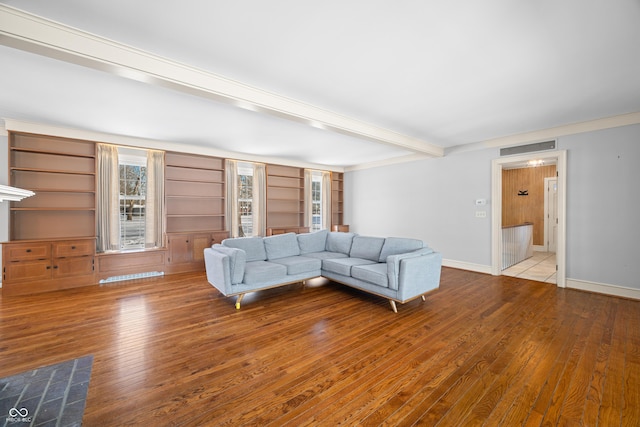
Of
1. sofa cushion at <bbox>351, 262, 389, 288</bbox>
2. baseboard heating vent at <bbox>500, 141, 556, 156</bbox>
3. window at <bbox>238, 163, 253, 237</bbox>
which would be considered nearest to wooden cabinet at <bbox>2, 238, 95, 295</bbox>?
window at <bbox>238, 163, 253, 237</bbox>

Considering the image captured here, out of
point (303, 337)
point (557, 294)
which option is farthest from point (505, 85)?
point (303, 337)

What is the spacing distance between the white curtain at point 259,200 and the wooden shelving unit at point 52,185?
10.3 feet

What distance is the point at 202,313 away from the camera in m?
3.35

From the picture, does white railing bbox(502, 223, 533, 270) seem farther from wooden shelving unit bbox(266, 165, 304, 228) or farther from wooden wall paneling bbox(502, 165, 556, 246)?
wooden shelving unit bbox(266, 165, 304, 228)

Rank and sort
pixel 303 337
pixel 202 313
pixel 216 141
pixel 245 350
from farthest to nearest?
1. pixel 216 141
2. pixel 202 313
3. pixel 303 337
4. pixel 245 350

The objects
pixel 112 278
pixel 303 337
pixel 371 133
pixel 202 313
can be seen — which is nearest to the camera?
pixel 303 337

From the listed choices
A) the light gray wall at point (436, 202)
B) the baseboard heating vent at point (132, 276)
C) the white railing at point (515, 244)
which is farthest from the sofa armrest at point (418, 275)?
the baseboard heating vent at point (132, 276)

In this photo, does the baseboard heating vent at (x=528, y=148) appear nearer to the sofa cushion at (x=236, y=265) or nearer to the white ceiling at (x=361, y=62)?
the white ceiling at (x=361, y=62)

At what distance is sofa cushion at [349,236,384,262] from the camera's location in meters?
4.45

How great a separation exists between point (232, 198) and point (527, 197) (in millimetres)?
9040

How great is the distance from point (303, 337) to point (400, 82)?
2.93 meters

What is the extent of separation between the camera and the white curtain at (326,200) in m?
8.29

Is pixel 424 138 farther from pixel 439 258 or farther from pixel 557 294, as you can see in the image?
pixel 557 294

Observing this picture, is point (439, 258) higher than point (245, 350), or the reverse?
point (439, 258)
